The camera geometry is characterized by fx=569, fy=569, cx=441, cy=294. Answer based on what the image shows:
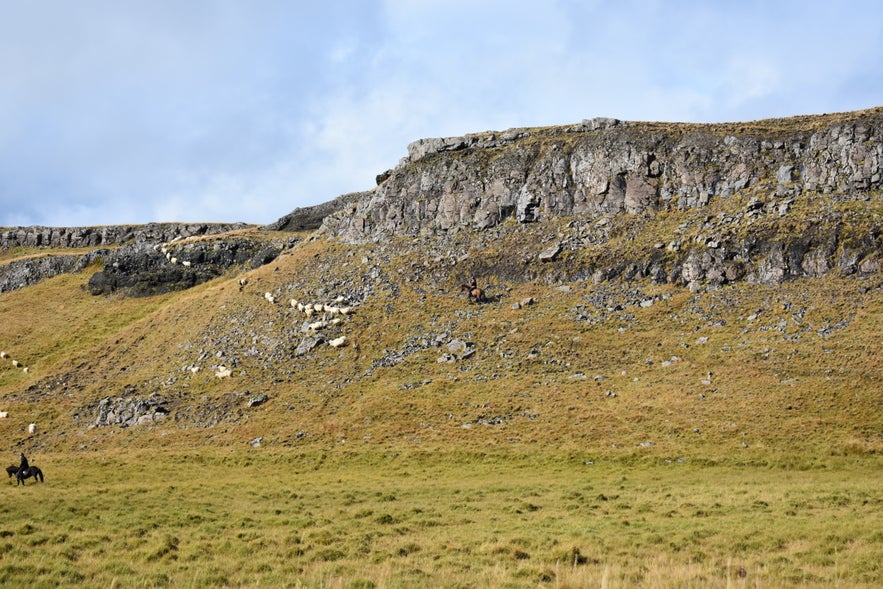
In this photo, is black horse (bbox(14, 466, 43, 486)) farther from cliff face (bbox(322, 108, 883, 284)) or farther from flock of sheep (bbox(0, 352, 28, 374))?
cliff face (bbox(322, 108, 883, 284))


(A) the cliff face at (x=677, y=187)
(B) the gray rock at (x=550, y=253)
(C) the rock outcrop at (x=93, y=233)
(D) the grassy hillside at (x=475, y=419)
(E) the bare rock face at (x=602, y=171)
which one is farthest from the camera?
(C) the rock outcrop at (x=93, y=233)

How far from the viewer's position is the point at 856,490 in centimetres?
2633

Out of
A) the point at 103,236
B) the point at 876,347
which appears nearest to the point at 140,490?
the point at 876,347

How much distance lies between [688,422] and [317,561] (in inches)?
1238

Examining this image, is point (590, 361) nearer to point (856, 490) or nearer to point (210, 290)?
point (856, 490)

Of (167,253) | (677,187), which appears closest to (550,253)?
(677,187)

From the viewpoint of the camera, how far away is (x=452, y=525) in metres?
24.0

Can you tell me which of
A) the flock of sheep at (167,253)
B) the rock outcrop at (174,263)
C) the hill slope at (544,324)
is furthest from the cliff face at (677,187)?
the flock of sheep at (167,253)

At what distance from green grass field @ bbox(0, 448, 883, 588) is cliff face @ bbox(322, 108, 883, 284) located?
30.6 meters

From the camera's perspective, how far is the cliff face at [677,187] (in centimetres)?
5897

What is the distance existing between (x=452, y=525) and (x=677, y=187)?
61.1 metres

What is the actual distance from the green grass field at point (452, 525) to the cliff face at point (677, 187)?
3059 cm

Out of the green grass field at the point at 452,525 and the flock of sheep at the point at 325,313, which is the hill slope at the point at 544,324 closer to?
the flock of sheep at the point at 325,313

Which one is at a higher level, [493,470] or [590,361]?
[590,361]
